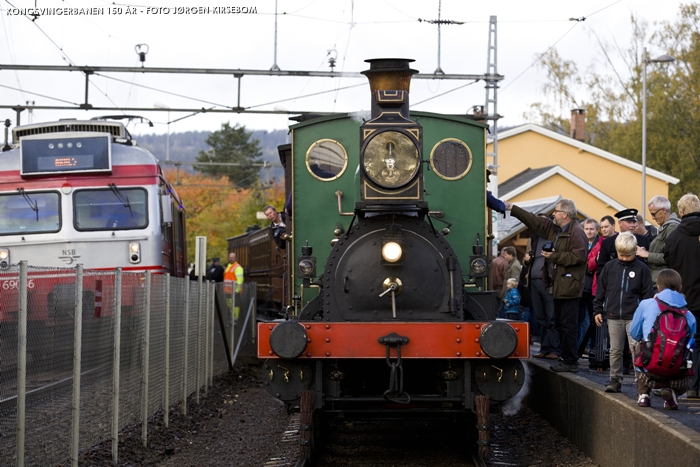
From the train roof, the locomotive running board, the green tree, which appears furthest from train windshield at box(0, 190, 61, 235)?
the green tree

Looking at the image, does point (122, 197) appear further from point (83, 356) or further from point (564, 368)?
point (564, 368)

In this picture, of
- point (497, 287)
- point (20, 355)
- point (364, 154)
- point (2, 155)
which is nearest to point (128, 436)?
point (20, 355)

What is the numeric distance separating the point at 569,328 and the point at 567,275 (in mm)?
572

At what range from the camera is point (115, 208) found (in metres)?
14.7

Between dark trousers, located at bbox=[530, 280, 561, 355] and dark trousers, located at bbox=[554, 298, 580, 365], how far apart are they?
1.84 meters

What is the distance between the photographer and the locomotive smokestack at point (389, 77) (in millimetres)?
7723

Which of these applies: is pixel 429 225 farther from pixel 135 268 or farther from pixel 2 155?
pixel 2 155

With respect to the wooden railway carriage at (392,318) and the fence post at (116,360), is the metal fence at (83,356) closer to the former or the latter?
the fence post at (116,360)

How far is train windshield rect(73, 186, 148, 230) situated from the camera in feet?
47.9

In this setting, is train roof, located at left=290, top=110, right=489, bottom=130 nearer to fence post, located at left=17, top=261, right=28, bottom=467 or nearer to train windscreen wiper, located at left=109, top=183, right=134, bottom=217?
fence post, located at left=17, top=261, right=28, bottom=467

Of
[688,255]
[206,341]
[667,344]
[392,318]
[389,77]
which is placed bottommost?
[206,341]

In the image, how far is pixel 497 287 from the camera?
1614 centimetres

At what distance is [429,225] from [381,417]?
1.75m

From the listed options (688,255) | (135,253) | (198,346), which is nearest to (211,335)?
(198,346)
